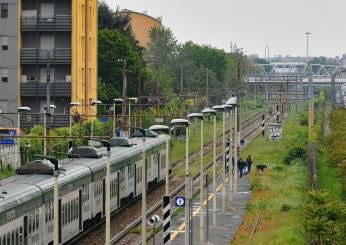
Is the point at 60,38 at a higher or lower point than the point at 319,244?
higher

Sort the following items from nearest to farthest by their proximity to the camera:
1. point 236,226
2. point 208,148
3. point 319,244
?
1. point 319,244
2. point 236,226
3. point 208,148

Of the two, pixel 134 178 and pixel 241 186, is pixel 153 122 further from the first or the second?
pixel 134 178

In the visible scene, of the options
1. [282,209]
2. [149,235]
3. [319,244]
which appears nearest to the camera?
[319,244]

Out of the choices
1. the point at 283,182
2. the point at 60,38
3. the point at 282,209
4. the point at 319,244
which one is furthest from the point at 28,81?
the point at 319,244

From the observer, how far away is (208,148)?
77.9 m

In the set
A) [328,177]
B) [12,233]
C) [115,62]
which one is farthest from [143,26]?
[12,233]

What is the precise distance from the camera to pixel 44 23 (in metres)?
71.2

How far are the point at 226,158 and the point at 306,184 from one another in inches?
333

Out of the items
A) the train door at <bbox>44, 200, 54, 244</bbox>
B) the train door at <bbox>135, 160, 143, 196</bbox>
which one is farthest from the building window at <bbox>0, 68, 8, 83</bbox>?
the train door at <bbox>44, 200, 54, 244</bbox>

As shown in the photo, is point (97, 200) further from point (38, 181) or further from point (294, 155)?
point (294, 155)

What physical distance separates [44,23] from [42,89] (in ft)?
18.2

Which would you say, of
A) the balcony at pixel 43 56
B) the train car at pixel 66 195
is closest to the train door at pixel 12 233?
the train car at pixel 66 195

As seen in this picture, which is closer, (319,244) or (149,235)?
(319,244)

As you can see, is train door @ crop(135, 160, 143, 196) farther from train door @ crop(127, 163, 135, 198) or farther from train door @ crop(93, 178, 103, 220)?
train door @ crop(93, 178, 103, 220)
